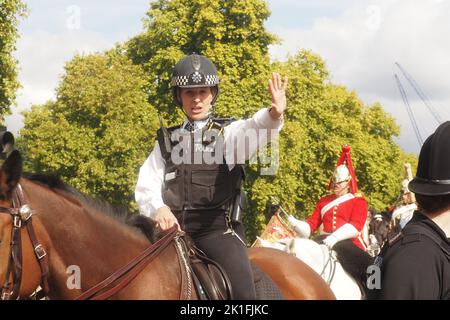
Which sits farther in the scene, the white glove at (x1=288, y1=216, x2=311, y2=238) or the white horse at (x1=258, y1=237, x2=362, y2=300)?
the white glove at (x1=288, y1=216, x2=311, y2=238)

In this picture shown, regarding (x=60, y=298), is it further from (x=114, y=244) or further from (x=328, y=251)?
(x=328, y=251)

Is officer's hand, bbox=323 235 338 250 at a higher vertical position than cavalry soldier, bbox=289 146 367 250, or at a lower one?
lower

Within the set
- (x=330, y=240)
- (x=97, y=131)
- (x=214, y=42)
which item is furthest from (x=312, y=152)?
(x=330, y=240)

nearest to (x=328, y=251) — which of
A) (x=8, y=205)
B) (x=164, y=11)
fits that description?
(x=8, y=205)

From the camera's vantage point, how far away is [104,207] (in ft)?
19.6

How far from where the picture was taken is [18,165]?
201 inches

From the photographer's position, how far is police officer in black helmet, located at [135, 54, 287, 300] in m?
6.43

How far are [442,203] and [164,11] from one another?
40.7 metres

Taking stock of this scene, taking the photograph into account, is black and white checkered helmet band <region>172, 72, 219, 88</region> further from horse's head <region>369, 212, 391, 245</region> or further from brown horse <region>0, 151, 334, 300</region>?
horse's head <region>369, 212, 391, 245</region>

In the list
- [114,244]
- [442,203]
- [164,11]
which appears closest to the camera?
[442,203]

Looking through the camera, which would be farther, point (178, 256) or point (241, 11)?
point (241, 11)

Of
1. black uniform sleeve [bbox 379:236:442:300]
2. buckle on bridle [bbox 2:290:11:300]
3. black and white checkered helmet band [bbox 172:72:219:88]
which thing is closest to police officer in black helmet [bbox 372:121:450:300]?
black uniform sleeve [bbox 379:236:442:300]
